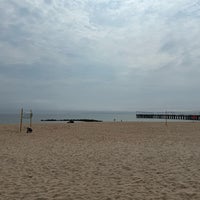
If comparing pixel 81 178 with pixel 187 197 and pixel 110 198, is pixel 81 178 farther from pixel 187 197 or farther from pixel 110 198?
pixel 187 197

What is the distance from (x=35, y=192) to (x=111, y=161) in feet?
10.9

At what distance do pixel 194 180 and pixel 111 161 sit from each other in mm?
2748

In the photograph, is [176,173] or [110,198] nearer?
[110,198]

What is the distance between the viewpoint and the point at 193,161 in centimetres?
755

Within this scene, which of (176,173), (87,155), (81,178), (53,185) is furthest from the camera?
(87,155)

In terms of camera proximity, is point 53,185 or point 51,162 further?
point 51,162

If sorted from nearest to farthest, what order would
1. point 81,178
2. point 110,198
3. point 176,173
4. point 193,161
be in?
point 110,198
point 81,178
point 176,173
point 193,161

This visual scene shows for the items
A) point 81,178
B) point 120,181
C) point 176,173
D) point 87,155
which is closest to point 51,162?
point 87,155

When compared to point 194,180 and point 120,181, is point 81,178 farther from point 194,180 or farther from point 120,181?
point 194,180

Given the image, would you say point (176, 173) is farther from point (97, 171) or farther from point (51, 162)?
point (51, 162)

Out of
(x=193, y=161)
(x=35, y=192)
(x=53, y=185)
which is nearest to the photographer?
(x=35, y=192)

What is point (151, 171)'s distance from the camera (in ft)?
21.2

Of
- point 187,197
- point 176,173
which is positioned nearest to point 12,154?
point 176,173

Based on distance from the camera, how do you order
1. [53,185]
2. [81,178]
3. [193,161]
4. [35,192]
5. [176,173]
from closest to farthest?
[35,192] < [53,185] < [81,178] < [176,173] < [193,161]
